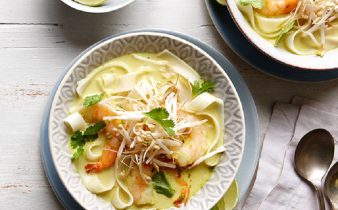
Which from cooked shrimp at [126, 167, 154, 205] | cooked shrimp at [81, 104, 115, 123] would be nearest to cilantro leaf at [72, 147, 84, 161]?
cooked shrimp at [81, 104, 115, 123]

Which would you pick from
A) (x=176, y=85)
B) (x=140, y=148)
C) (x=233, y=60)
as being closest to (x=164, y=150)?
(x=140, y=148)

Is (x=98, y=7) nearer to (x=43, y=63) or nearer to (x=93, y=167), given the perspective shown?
(x=43, y=63)

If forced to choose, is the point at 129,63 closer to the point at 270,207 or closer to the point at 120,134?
the point at 120,134

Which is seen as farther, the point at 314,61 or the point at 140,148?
the point at 314,61

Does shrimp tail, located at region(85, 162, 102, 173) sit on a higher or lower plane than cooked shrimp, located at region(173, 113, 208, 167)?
lower

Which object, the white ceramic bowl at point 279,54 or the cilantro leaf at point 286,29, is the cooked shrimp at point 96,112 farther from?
the cilantro leaf at point 286,29

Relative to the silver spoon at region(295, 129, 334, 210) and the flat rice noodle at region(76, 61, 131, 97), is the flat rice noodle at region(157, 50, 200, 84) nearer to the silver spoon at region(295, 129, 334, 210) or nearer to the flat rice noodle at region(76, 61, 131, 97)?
the flat rice noodle at region(76, 61, 131, 97)
